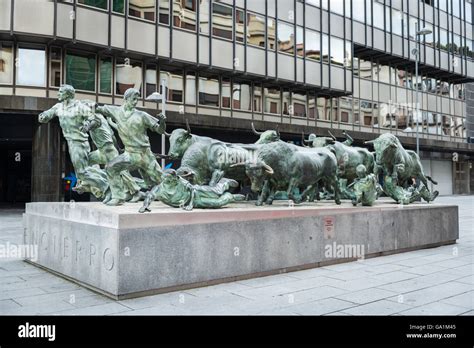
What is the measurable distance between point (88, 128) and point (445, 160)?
47192mm

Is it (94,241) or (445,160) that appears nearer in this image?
(94,241)

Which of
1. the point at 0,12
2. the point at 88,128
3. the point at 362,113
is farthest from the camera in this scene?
the point at 362,113

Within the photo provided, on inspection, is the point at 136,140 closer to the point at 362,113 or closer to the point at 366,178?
the point at 366,178

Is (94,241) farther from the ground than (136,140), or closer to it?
closer to it

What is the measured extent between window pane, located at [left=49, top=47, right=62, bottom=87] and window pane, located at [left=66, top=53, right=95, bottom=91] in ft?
1.27

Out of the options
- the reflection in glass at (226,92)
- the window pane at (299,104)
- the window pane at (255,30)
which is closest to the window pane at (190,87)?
the reflection in glass at (226,92)

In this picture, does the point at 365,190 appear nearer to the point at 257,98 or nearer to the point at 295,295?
the point at 295,295

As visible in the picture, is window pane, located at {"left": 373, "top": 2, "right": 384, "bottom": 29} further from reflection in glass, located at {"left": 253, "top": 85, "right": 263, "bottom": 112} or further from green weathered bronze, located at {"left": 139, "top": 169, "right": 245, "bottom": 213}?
green weathered bronze, located at {"left": 139, "top": 169, "right": 245, "bottom": 213}

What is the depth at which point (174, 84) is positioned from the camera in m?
26.6

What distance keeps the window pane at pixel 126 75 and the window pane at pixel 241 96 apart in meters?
6.38

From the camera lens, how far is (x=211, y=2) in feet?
88.8
